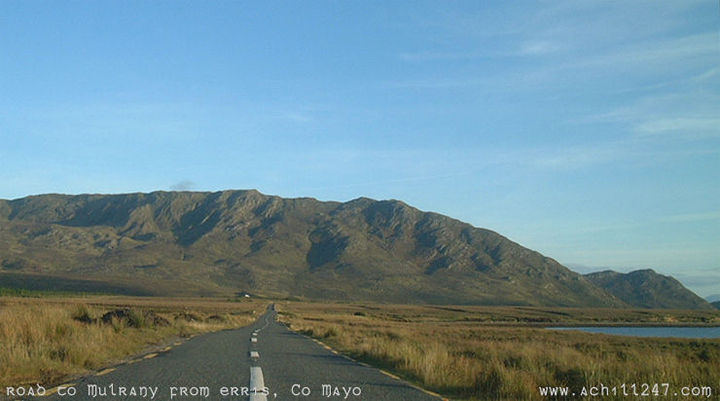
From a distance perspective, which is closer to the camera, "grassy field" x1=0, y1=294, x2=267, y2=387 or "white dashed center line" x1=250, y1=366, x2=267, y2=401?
"white dashed center line" x1=250, y1=366, x2=267, y2=401

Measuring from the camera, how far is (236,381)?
12.0 meters

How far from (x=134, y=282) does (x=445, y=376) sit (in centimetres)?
16920

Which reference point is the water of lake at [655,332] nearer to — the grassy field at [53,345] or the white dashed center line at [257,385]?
the grassy field at [53,345]

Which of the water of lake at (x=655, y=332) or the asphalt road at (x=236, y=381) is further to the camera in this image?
the water of lake at (x=655, y=332)

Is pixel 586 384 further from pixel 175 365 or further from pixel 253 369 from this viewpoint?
pixel 175 365

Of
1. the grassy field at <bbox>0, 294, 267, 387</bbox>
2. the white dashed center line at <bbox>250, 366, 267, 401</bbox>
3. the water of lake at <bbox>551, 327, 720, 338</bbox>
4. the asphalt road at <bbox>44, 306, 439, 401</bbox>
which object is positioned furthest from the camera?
the water of lake at <bbox>551, 327, 720, 338</bbox>

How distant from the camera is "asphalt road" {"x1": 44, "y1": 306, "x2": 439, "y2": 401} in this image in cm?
1045

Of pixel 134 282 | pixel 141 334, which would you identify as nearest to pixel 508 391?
pixel 141 334

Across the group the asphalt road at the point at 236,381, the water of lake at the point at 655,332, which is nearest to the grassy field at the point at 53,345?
the asphalt road at the point at 236,381

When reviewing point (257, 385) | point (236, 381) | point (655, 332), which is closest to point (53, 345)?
point (236, 381)

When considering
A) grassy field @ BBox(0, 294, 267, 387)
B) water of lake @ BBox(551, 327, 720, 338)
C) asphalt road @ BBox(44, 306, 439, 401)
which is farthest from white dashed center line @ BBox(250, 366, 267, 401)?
water of lake @ BBox(551, 327, 720, 338)

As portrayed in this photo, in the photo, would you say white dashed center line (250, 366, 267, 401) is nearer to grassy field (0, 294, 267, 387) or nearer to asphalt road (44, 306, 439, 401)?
asphalt road (44, 306, 439, 401)

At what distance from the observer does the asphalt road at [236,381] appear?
10445mm

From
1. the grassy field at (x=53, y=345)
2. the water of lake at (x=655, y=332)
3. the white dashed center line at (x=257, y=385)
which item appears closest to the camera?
the white dashed center line at (x=257, y=385)
